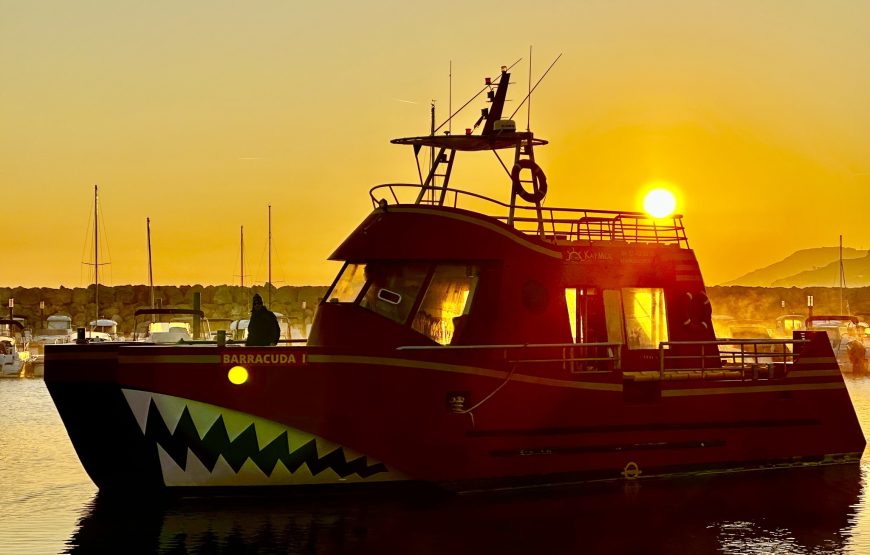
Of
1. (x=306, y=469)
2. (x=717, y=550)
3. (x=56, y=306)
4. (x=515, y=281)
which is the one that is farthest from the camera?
(x=56, y=306)

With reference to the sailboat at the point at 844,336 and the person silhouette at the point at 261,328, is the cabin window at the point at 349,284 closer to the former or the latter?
the person silhouette at the point at 261,328

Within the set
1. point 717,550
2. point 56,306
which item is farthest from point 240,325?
point 717,550

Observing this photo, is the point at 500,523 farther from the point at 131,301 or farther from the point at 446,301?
the point at 131,301

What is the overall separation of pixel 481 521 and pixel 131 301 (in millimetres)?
87784

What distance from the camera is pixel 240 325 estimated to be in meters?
62.3

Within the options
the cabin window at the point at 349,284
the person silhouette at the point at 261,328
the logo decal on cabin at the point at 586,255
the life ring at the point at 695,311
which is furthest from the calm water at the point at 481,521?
the logo decal on cabin at the point at 586,255

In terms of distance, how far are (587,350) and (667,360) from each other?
75.9 inches

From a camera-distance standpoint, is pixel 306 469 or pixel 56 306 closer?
pixel 306 469

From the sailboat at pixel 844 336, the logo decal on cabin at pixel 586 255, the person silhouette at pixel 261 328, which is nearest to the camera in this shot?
the person silhouette at pixel 261 328

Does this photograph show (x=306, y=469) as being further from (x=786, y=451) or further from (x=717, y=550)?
(x=786, y=451)

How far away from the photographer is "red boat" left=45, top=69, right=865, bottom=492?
696 inches

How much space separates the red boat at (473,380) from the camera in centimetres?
1767

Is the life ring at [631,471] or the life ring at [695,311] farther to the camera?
the life ring at [695,311]

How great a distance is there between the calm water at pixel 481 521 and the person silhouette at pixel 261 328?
255 cm
